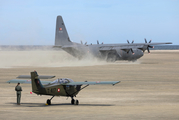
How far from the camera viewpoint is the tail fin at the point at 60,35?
70.9 m

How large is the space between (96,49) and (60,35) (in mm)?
8095

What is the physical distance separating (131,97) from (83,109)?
744 centimetres

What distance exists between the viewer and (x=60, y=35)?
70938 mm

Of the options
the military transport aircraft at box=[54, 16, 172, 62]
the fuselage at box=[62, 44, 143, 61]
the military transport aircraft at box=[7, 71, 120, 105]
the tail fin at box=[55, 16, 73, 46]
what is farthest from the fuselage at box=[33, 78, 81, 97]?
the tail fin at box=[55, 16, 73, 46]

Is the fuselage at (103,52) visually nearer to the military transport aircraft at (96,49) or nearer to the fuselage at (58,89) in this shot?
the military transport aircraft at (96,49)

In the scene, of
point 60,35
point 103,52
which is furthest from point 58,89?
point 103,52

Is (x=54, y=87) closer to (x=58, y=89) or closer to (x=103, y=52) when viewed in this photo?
(x=58, y=89)

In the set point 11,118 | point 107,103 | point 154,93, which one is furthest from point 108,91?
point 11,118

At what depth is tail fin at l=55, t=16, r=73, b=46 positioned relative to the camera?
7088cm

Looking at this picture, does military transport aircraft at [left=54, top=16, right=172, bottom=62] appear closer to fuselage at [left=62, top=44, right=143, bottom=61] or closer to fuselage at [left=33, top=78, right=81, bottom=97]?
fuselage at [left=62, top=44, right=143, bottom=61]

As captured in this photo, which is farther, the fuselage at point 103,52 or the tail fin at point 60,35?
the fuselage at point 103,52

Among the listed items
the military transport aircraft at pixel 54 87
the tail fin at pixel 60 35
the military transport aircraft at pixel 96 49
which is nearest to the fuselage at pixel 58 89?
the military transport aircraft at pixel 54 87

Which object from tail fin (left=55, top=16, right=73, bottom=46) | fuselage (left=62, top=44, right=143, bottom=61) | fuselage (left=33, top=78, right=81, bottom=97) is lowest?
fuselage (left=33, top=78, right=81, bottom=97)

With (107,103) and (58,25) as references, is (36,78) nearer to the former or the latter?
(107,103)
